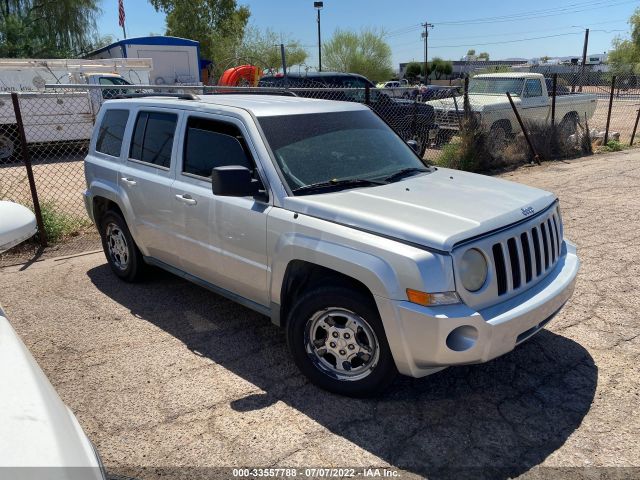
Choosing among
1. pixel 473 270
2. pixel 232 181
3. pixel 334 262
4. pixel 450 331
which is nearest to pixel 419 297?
pixel 450 331

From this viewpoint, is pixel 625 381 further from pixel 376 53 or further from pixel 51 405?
pixel 376 53

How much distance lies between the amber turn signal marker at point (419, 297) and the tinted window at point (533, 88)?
1201 cm

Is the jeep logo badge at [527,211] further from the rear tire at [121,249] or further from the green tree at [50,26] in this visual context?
the green tree at [50,26]

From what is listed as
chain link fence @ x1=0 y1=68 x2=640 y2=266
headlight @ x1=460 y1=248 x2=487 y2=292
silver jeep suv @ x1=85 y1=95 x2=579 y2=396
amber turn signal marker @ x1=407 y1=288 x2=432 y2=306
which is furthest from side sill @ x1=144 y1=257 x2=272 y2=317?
chain link fence @ x1=0 y1=68 x2=640 y2=266

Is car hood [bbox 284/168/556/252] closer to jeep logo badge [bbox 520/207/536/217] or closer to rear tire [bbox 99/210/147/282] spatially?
jeep logo badge [bbox 520/207/536/217]

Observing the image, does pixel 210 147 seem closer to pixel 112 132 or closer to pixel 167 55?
pixel 112 132

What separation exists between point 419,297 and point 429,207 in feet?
2.29

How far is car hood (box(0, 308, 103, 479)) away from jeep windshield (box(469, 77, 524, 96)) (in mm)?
12836

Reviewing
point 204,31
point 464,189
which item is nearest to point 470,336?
point 464,189

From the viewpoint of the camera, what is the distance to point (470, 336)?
113 inches

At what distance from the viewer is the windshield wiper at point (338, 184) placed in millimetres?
3617

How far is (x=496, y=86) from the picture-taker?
13.5m

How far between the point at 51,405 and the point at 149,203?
307 centimetres

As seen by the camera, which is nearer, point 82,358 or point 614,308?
point 82,358
